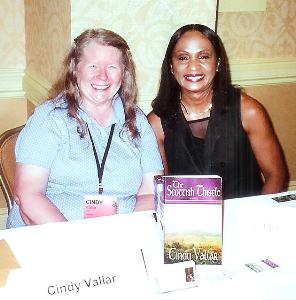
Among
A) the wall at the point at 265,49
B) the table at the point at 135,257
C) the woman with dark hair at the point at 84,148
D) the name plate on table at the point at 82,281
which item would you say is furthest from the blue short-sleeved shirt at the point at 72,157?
the wall at the point at 265,49

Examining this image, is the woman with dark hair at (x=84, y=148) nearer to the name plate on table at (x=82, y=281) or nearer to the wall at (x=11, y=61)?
the name plate on table at (x=82, y=281)

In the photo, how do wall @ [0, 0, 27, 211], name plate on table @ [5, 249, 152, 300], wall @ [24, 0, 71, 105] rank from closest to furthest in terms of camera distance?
name plate on table @ [5, 249, 152, 300]
wall @ [24, 0, 71, 105]
wall @ [0, 0, 27, 211]

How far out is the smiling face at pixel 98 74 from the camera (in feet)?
6.77

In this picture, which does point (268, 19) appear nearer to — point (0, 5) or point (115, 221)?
point (0, 5)

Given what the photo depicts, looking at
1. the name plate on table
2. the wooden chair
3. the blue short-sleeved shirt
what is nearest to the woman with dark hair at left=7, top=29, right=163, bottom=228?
the blue short-sleeved shirt

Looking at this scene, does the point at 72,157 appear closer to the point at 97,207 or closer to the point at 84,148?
the point at 84,148

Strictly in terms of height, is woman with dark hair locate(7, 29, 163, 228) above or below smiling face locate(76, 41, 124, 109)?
below

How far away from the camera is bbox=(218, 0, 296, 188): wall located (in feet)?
11.7

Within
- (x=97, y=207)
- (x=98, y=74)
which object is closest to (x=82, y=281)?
(x=97, y=207)

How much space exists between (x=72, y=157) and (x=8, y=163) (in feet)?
1.28

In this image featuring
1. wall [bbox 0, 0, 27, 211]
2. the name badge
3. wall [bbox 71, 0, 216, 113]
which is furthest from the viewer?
wall [bbox 0, 0, 27, 211]

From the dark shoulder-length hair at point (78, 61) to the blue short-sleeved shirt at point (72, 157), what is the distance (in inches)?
1.1

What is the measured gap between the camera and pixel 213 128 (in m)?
2.51

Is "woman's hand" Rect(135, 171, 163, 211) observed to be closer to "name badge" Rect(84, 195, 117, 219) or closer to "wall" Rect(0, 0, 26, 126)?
"name badge" Rect(84, 195, 117, 219)
